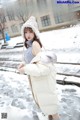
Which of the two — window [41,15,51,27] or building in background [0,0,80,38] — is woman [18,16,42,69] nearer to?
building in background [0,0,80,38]

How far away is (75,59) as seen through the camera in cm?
802

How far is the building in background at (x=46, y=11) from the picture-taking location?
2748 cm

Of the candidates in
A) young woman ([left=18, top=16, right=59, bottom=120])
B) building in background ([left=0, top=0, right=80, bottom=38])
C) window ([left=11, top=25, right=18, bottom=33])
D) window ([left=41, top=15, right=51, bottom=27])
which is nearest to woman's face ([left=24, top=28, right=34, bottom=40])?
young woman ([left=18, top=16, right=59, bottom=120])

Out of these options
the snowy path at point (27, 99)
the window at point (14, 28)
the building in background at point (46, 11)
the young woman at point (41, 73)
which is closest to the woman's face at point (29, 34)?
the young woman at point (41, 73)

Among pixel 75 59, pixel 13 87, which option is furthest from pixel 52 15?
pixel 13 87

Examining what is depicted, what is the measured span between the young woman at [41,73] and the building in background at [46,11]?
940 inches

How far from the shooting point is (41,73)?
8.84 ft

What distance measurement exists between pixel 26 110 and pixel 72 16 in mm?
25054

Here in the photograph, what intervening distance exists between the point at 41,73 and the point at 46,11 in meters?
29.2

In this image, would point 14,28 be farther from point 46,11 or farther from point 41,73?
point 41,73

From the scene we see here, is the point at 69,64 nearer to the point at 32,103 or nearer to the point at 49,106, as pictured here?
the point at 32,103

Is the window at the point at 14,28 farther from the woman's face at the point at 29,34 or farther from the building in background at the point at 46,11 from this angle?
the woman's face at the point at 29,34

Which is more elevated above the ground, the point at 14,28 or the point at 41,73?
the point at 14,28

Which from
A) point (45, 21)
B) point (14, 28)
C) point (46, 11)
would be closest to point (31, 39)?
point (46, 11)
